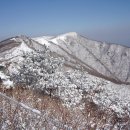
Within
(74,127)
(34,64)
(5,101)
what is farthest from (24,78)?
(74,127)

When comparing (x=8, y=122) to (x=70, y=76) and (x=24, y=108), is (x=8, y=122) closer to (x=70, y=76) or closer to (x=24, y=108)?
(x=24, y=108)

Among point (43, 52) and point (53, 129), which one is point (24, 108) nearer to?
point (53, 129)

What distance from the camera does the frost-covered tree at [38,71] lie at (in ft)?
70.6

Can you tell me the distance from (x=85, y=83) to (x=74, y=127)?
1733 centimetres

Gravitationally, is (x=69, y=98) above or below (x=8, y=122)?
below

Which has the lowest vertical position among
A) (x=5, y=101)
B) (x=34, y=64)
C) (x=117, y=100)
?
(x=117, y=100)

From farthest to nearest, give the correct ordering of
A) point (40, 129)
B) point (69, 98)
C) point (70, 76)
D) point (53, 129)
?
point (70, 76) < point (69, 98) < point (53, 129) < point (40, 129)

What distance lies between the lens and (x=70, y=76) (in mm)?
24281

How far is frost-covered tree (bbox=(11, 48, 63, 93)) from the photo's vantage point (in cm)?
2152

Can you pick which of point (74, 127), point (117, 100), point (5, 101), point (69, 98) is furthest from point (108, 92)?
point (74, 127)

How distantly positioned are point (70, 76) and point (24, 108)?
624 inches

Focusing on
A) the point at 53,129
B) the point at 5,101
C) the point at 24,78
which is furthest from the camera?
the point at 24,78

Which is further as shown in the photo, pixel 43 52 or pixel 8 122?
pixel 43 52

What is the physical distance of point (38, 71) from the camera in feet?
73.3
